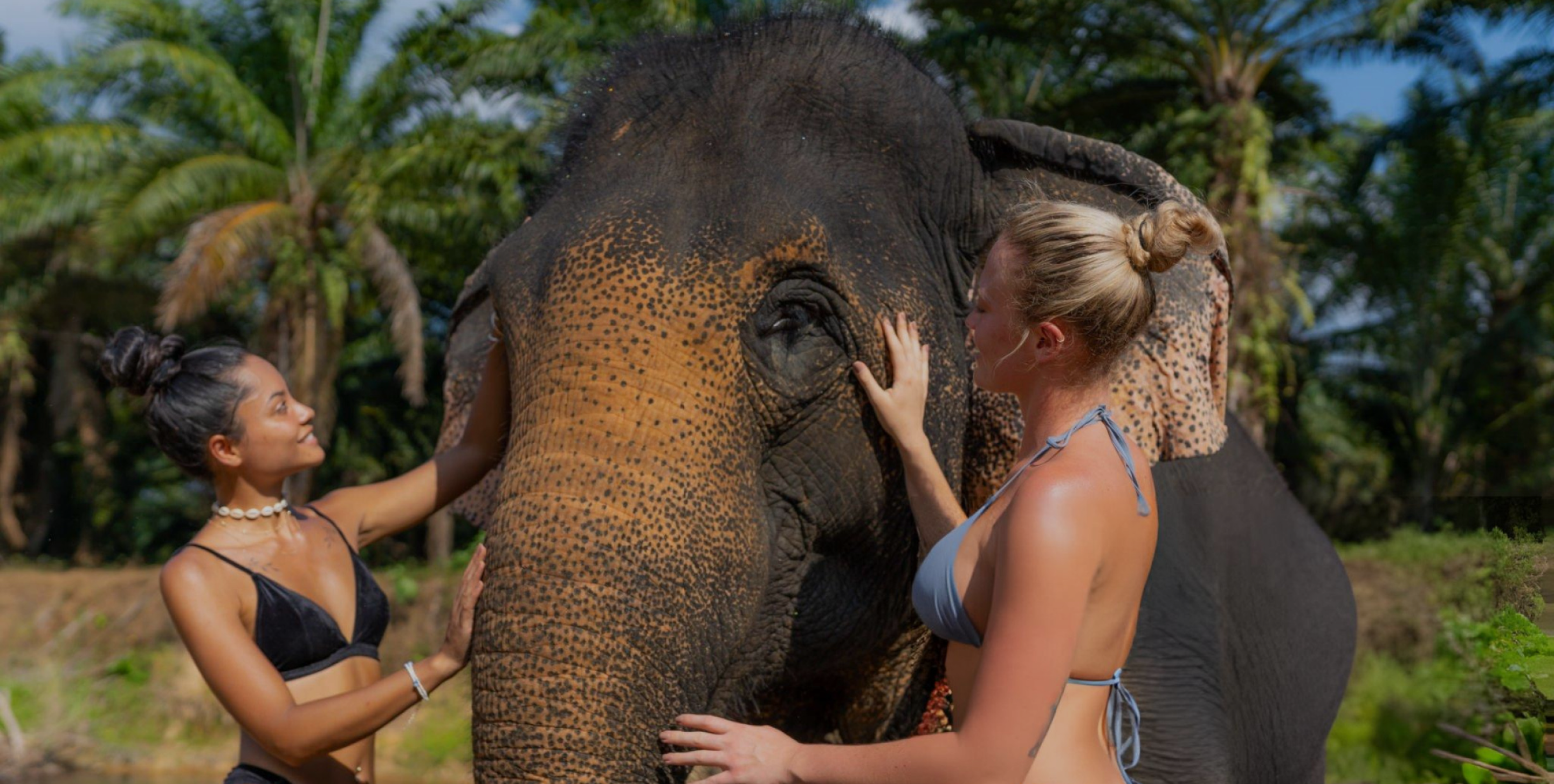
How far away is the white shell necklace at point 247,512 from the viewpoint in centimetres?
319

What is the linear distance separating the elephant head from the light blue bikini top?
461 millimetres

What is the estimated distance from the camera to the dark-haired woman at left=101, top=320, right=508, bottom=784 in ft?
9.41

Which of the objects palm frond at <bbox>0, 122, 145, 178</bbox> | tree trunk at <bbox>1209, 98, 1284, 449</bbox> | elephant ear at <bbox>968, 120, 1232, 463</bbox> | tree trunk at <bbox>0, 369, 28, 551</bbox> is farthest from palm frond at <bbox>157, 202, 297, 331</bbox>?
elephant ear at <bbox>968, 120, 1232, 463</bbox>

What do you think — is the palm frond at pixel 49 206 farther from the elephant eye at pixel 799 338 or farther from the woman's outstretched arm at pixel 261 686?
the elephant eye at pixel 799 338

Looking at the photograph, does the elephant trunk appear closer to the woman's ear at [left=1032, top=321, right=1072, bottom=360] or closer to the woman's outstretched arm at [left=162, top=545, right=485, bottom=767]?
the woman's outstretched arm at [left=162, top=545, right=485, bottom=767]

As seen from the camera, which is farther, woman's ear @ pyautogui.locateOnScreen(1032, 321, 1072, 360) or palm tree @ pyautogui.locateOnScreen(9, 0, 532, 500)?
palm tree @ pyautogui.locateOnScreen(9, 0, 532, 500)

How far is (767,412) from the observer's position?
256cm

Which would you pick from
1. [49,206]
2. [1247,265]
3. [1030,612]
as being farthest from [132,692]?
[1030,612]

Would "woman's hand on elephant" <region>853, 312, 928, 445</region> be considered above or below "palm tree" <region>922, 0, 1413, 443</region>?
below

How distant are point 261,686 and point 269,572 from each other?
341 mm

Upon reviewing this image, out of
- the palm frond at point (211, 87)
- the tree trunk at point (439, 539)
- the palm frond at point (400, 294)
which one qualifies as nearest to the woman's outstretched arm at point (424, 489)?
the palm frond at point (400, 294)

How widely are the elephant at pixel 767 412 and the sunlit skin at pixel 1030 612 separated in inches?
10.1

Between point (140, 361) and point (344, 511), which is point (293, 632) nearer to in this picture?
point (344, 511)

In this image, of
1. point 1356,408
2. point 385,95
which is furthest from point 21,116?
point 1356,408
